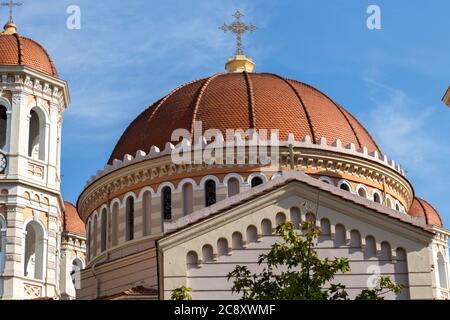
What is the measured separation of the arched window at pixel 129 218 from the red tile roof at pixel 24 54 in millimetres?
6993

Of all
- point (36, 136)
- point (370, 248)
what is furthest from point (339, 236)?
point (36, 136)

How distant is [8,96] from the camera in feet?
143

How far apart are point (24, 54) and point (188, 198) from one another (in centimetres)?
981

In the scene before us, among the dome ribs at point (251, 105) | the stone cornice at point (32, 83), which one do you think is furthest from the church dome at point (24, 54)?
the dome ribs at point (251, 105)

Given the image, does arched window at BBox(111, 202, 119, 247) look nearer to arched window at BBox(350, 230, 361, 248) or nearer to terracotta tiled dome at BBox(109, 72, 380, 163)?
terracotta tiled dome at BBox(109, 72, 380, 163)

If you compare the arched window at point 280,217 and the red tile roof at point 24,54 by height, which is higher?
the red tile roof at point 24,54

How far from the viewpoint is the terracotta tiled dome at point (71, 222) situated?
212 ft

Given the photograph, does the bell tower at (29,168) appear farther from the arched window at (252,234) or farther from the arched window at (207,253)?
the arched window at (252,234)

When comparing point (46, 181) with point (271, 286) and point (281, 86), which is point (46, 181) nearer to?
point (281, 86)

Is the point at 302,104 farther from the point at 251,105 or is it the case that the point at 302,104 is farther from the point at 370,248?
the point at 370,248

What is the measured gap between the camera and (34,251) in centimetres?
4428
